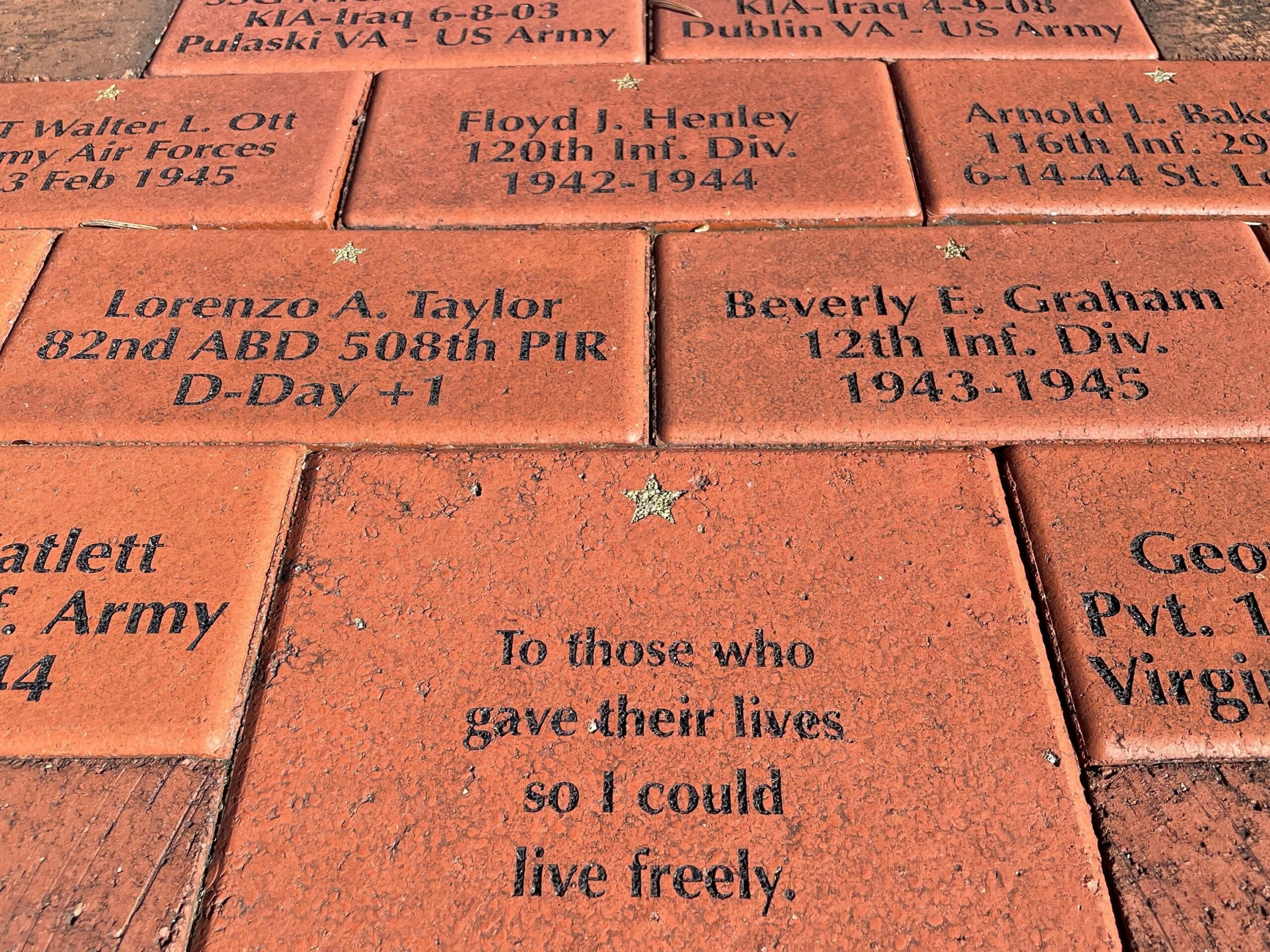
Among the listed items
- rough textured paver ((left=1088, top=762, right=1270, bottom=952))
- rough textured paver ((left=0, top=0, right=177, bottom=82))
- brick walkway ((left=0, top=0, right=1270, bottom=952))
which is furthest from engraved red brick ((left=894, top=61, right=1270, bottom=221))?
rough textured paver ((left=0, top=0, right=177, bottom=82))

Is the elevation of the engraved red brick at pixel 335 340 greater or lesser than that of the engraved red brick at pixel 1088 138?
lesser

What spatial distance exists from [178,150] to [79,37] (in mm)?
582

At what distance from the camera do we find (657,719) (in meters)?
1.13

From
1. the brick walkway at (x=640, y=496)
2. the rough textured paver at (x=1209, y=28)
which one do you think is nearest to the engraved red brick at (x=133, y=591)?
the brick walkway at (x=640, y=496)

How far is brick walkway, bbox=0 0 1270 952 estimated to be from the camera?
1052 mm

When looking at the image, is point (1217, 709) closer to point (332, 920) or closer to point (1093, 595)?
point (1093, 595)

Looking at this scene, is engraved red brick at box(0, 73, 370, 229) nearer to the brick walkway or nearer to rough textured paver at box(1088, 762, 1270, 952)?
the brick walkway

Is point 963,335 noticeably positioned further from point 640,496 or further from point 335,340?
point 335,340

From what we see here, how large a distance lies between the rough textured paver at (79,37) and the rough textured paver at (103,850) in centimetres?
150

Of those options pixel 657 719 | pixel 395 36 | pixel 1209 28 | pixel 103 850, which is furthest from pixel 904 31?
pixel 103 850

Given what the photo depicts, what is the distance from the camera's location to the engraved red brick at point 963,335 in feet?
4.46

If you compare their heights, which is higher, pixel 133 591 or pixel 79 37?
pixel 79 37

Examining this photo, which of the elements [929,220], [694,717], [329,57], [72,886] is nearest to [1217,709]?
[694,717]

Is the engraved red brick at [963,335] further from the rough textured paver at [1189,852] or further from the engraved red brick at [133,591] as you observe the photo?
the engraved red brick at [133,591]
